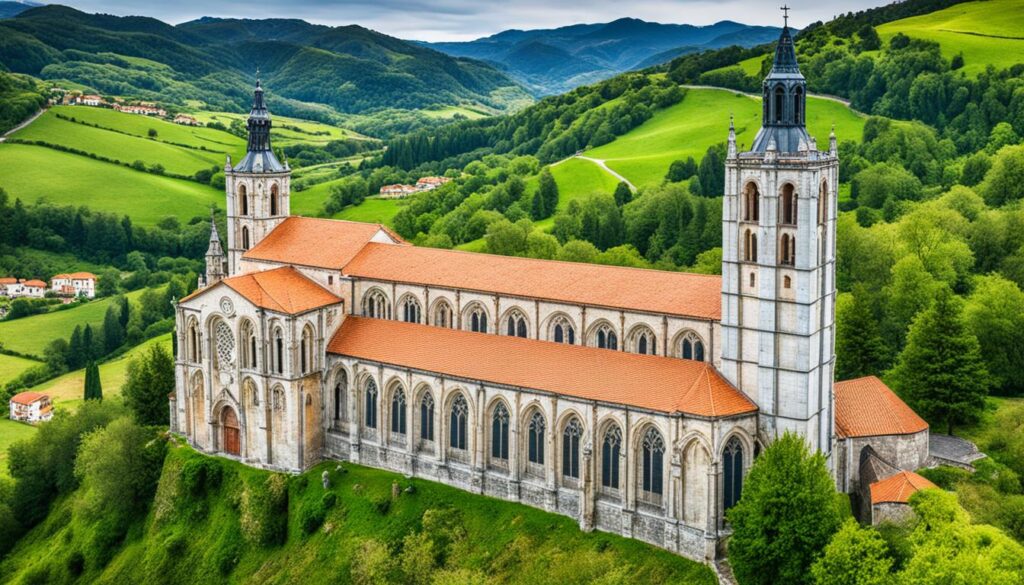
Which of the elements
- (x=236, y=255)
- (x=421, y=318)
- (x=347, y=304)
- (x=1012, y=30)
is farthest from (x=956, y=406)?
(x=1012, y=30)

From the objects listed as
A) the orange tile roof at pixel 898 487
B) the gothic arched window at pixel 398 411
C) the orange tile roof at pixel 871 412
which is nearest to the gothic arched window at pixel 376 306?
the gothic arched window at pixel 398 411

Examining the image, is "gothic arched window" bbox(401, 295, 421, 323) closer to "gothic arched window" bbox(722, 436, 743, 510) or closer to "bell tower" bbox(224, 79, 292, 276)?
"bell tower" bbox(224, 79, 292, 276)

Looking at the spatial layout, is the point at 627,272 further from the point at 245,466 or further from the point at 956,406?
the point at 245,466

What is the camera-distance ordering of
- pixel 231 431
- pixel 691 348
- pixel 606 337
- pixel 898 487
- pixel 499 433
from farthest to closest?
pixel 231 431 < pixel 499 433 < pixel 606 337 < pixel 691 348 < pixel 898 487

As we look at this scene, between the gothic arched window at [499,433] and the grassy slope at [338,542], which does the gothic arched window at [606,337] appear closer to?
the gothic arched window at [499,433]

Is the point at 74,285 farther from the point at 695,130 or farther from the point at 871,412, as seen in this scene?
the point at 871,412

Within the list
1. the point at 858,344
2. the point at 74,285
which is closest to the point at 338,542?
the point at 858,344

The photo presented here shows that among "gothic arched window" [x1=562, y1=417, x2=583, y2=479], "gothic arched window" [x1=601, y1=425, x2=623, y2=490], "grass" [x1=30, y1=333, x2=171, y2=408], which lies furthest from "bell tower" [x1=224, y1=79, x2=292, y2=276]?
"grass" [x1=30, y1=333, x2=171, y2=408]
